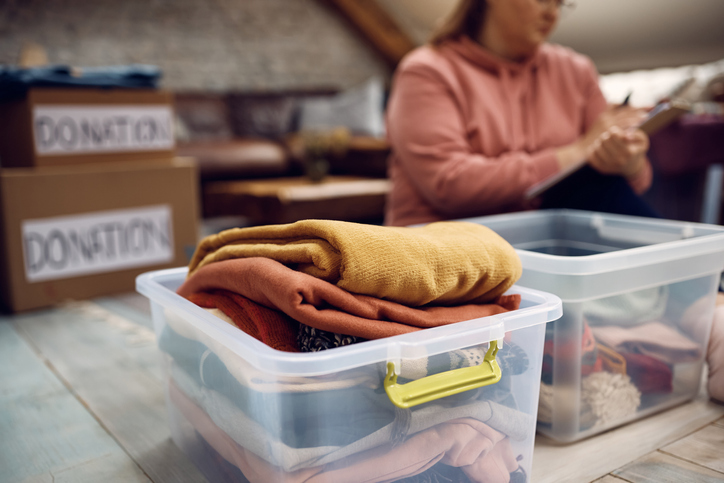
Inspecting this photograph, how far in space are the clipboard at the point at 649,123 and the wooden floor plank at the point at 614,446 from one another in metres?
0.40

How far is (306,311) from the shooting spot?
48 cm

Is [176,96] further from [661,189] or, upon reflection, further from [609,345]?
[609,345]

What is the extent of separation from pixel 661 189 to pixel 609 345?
1.40 m

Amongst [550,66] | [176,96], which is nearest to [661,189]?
[550,66]

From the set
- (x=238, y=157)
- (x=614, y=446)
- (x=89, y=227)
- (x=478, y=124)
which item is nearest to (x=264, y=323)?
(x=614, y=446)

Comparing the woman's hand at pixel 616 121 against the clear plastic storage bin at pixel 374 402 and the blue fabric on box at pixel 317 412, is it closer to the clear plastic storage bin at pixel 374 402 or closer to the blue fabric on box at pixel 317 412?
the clear plastic storage bin at pixel 374 402

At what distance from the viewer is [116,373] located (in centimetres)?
95

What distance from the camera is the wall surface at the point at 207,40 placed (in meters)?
3.33

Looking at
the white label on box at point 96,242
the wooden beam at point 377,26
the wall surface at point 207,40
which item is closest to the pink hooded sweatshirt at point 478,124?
the white label on box at point 96,242

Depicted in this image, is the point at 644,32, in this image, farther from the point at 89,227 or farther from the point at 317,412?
the point at 317,412

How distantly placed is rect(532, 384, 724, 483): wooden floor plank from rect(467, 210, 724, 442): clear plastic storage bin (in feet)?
0.04

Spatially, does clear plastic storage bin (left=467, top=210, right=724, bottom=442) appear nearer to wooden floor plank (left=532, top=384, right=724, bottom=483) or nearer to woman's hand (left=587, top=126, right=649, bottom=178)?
wooden floor plank (left=532, top=384, right=724, bottom=483)

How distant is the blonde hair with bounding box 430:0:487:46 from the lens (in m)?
1.15

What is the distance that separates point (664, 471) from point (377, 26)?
407 centimetres
